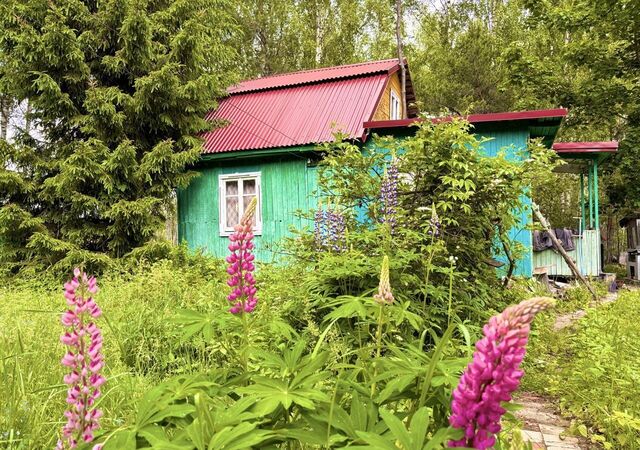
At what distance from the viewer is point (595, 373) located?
331 centimetres

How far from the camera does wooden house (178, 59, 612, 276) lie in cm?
1021

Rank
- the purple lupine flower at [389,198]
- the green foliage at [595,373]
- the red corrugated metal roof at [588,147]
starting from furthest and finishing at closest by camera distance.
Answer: the red corrugated metal roof at [588,147]
the purple lupine flower at [389,198]
the green foliage at [595,373]

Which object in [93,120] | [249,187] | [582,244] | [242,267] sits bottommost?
[582,244]

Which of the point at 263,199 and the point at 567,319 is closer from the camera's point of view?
the point at 567,319

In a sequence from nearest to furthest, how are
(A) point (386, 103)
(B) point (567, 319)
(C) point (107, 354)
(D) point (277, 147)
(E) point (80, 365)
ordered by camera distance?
(E) point (80, 365) → (C) point (107, 354) → (B) point (567, 319) → (D) point (277, 147) → (A) point (386, 103)

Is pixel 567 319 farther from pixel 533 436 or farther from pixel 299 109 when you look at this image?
pixel 299 109

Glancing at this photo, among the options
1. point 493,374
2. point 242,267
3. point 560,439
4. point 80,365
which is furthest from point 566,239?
point 80,365

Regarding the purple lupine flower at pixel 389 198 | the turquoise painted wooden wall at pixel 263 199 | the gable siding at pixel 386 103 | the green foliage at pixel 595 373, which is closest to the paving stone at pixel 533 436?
the green foliage at pixel 595 373

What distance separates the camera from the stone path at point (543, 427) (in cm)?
275

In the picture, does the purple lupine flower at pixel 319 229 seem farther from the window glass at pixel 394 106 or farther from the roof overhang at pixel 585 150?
the window glass at pixel 394 106

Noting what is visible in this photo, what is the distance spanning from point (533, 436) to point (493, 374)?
2.63 m

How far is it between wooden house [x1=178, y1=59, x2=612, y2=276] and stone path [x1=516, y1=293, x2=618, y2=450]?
689cm

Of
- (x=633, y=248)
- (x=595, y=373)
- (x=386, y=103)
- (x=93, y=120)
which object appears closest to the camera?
(x=595, y=373)

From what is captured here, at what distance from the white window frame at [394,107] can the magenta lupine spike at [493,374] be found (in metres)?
13.0
